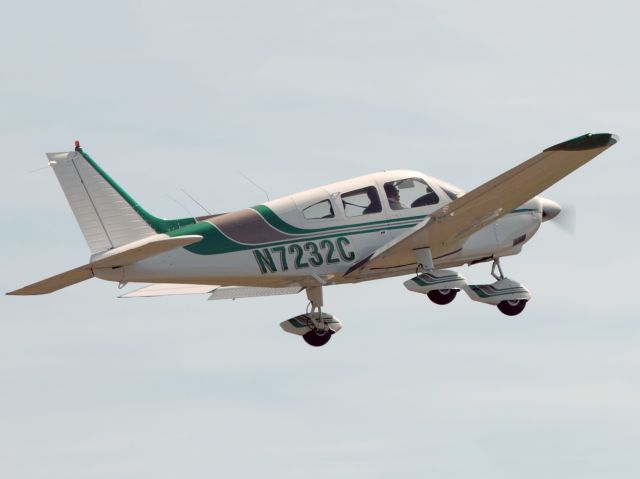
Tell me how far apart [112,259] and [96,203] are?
111 cm

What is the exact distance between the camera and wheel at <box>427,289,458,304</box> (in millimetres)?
33719

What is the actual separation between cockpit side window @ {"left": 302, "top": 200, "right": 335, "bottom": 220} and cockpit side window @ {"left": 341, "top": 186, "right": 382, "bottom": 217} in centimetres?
29

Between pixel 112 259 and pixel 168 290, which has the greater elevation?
pixel 112 259

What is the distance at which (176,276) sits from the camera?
32.7 metres

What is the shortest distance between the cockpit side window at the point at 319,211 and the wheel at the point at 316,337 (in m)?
2.73

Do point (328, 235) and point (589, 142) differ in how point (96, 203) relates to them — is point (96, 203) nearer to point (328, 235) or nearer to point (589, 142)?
point (328, 235)

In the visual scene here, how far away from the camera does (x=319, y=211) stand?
110 feet

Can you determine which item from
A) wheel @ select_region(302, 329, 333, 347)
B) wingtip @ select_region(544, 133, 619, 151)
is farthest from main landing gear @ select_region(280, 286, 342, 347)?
wingtip @ select_region(544, 133, 619, 151)

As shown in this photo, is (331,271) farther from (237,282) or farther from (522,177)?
(522,177)

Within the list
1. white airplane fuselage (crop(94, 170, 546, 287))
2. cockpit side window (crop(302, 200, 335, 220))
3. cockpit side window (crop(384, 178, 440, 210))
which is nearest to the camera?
white airplane fuselage (crop(94, 170, 546, 287))

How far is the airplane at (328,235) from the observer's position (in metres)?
32.2

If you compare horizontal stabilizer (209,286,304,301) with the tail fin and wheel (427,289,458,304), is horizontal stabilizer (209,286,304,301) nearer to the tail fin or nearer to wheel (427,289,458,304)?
wheel (427,289,458,304)

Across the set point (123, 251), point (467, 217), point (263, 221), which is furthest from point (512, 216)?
point (123, 251)

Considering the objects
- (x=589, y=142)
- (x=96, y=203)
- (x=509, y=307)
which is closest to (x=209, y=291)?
(x=96, y=203)
